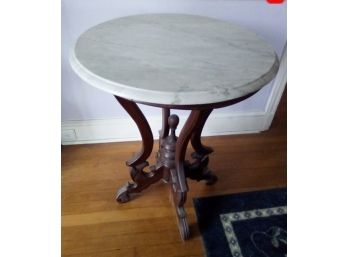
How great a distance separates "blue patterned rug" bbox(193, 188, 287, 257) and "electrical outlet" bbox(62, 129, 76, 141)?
83 cm

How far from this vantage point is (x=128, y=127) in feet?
5.47

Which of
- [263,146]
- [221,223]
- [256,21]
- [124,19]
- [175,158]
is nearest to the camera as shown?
[124,19]

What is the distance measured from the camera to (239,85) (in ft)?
2.39

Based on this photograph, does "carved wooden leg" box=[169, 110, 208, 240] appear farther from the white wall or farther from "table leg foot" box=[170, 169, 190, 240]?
the white wall

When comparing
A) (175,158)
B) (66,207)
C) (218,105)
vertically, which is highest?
(218,105)

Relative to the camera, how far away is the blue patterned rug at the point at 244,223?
123 cm

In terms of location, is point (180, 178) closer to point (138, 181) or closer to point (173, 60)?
point (138, 181)

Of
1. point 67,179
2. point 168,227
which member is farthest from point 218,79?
point 67,179

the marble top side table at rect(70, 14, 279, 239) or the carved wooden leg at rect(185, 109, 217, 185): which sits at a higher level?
the marble top side table at rect(70, 14, 279, 239)

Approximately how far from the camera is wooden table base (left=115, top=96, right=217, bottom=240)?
42.3 inches

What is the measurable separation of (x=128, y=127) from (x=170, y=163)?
1.72 ft

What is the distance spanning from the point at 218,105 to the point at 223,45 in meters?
0.26

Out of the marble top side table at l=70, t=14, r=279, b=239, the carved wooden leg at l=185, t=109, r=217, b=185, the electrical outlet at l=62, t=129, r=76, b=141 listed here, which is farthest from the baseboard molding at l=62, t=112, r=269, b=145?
the marble top side table at l=70, t=14, r=279, b=239

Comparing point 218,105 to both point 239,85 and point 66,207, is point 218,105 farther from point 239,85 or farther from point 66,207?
point 66,207
